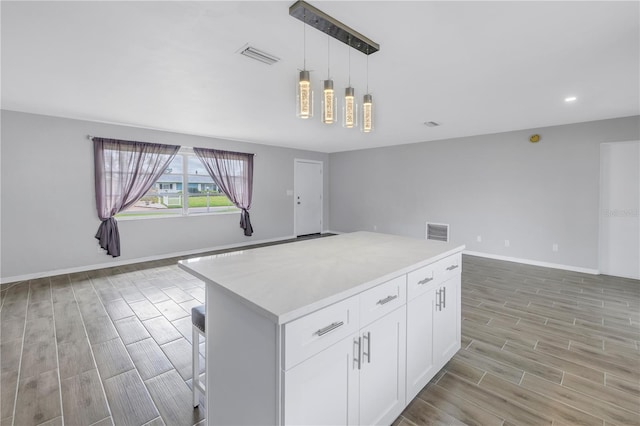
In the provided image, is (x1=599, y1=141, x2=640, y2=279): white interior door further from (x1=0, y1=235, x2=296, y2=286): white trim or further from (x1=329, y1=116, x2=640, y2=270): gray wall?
(x1=0, y1=235, x2=296, y2=286): white trim

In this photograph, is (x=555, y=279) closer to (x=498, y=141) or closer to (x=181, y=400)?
(x=498, y=141)

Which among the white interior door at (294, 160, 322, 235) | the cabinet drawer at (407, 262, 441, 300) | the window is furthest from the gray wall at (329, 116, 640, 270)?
the cabinet drawer at (407, 262, 441, 300)

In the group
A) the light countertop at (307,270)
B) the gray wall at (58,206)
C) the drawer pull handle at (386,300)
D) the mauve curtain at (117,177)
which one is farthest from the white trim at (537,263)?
the mauve curtain at (117,177)

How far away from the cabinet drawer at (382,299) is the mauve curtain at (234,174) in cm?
506

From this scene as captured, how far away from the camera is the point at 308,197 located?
302 inches

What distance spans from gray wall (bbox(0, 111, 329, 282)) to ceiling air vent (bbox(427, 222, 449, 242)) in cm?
505

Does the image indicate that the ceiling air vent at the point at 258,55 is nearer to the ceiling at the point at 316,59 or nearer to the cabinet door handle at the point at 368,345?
the ceiling at the point at 316,59

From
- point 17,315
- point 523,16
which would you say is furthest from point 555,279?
point 17,315

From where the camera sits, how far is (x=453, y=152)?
5.75 m

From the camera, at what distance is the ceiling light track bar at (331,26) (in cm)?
165

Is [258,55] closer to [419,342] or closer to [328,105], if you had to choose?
[328,105]

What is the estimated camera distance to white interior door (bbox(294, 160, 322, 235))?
7.39 metres

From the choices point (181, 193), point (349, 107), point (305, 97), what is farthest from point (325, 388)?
point (181, 193)

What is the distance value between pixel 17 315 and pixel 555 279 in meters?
6.62
